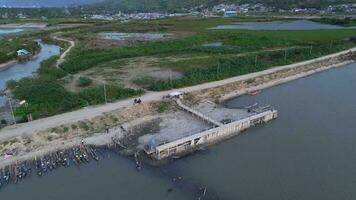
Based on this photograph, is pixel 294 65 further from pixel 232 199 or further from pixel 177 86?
pixel 232 199

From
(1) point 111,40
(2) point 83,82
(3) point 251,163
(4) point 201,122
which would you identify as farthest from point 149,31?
(3) point 251,163

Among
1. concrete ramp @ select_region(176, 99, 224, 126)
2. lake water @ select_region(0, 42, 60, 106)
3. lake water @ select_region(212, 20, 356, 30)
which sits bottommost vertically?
lake water @ select_region(0, 42, 60, 106)

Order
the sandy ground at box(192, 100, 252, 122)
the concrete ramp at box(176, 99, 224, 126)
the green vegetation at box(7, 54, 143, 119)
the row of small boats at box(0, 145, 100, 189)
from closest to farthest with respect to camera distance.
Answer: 1. the row of small boats at box(0, 145, 100, 189)
2. the concrete ramp at box(176, 99, 224, 126)
3. the sandy ground at box(192, 100, 252, 122)
4. the green vegetation at box(7, 54, 143, 119)

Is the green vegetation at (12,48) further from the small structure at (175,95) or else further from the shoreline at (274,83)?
the shoreline at (274,83)

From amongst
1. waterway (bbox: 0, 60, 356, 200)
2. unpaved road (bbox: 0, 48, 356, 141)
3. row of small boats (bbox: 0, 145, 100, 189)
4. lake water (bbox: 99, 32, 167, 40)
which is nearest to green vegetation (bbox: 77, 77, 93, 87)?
unpaved road (bbox: 0, 48, 356, 141)

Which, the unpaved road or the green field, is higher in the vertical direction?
the green field

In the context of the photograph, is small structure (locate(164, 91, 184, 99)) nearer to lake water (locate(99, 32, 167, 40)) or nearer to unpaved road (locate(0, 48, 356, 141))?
unpaved road (locate(0, 48, 356, 141))

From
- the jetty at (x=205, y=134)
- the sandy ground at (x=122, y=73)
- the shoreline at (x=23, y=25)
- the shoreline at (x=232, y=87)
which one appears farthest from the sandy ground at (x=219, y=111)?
the shoreline at (x=23, y=25)
